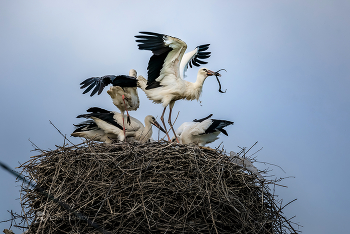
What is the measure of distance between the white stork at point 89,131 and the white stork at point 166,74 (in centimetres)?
97

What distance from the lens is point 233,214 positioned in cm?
387

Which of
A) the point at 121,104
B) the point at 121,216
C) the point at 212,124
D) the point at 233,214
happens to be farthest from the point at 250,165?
the point at 121,104

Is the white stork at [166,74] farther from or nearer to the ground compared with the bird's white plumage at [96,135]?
farther from the ground

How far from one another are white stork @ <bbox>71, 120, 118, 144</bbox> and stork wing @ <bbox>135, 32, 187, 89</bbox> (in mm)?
1063

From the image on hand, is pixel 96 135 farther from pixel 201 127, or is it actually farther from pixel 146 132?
pixel 201 127

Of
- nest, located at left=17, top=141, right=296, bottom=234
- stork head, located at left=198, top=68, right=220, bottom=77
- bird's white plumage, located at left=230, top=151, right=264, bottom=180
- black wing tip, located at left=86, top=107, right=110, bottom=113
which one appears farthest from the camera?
stork head, located at left=198, top=68, right=220, bottom=77

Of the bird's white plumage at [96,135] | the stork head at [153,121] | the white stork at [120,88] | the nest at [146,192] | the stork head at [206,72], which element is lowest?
the nest at [146,192]

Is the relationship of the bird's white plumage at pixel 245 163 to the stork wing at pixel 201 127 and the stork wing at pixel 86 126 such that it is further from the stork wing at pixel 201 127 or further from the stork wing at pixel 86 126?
the stork wing at pixel 86 126

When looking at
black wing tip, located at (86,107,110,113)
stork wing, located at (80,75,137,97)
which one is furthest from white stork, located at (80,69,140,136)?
black wing tip, located at (86,107,110,113)

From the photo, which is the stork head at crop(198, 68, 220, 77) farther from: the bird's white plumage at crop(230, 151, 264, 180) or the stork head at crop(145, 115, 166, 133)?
the bird's white plumage at crop(230, 151, 264, 180)

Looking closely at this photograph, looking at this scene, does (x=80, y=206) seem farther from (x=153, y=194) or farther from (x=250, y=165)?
Result: (x=250, y=165)

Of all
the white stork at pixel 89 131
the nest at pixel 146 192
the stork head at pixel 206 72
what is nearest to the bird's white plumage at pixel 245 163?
the nest at pixel 146 192

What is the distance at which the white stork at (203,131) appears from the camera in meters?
5.72

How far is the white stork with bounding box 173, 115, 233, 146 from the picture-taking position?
18.8ft
